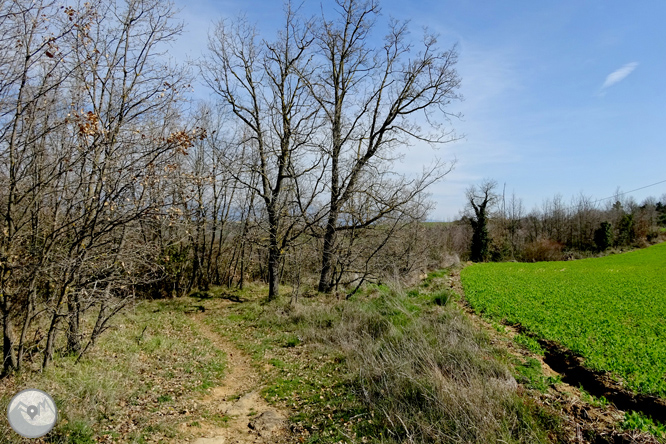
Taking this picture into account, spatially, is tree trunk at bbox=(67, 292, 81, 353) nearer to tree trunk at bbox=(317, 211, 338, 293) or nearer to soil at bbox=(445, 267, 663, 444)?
soil at bbox=(445, 267, 663, 444)

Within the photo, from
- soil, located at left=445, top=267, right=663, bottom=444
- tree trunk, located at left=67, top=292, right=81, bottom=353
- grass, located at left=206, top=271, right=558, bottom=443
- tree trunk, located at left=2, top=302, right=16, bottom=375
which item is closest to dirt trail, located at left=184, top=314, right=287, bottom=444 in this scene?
Result: grass, located at left=206, top=271, right=558, bottom=443

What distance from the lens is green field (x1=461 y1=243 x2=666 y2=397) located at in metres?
6.23

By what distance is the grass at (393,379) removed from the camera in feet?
14.4

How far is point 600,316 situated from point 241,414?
9934 mm

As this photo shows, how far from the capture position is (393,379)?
226 inches

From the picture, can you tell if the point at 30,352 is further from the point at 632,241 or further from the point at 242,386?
the point at 632,241

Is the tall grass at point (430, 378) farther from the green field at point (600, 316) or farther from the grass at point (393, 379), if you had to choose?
the green field at point (600, 316)

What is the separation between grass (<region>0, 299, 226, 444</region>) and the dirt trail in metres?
0.32

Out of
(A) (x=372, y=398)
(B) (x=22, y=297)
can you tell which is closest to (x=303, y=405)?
(A) (x=372, y=398)

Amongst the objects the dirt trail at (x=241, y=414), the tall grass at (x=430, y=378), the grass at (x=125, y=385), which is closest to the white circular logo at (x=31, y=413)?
the grass at (x=125, y=385)

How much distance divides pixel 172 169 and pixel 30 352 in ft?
12.3

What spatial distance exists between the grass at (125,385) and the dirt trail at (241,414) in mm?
323

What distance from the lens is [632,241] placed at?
148ft

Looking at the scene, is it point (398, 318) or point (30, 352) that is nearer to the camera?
point (30, 352)
